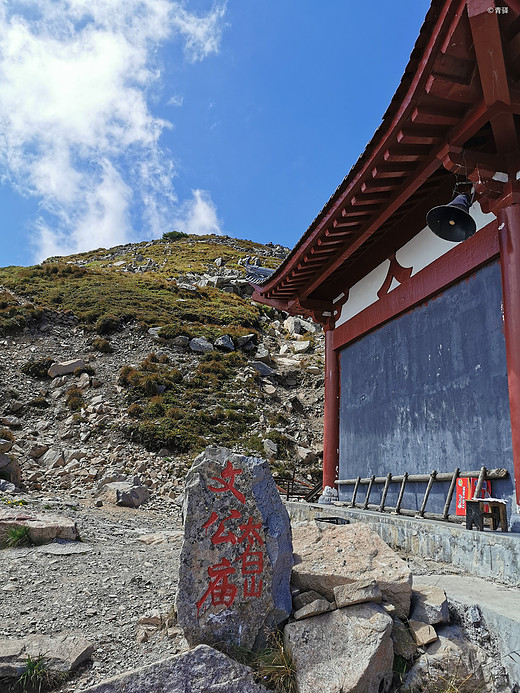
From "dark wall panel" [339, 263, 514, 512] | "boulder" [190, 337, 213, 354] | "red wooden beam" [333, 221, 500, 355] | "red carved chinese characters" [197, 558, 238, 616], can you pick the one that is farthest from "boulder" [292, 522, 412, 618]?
"boulder" [190, 337, 213, 354]

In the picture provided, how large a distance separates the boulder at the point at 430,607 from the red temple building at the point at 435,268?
2.27 metres

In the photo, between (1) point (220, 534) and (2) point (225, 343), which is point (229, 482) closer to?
(1) point (220, 534)

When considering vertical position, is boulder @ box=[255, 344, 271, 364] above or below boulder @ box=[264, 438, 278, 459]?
above

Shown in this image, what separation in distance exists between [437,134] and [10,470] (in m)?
13.2

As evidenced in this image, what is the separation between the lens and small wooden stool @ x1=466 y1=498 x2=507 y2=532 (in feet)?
16.9

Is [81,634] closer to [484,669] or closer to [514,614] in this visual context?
[484,669]

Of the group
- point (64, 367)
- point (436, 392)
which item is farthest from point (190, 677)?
point (64, 367)

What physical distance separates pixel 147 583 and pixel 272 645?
2.10 metres

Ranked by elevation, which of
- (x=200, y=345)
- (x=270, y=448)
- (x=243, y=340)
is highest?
(x=243, y=340)

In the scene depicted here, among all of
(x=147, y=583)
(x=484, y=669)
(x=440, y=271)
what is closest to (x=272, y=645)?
(x=484, y=669)

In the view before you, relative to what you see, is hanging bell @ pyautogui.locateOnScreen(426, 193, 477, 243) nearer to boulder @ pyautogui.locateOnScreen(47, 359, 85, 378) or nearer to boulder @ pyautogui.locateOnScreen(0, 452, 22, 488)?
boulder @ pyautogui.locateOnScreen(0, 452, 22, 488)

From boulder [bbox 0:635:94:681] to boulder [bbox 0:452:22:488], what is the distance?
35.7 ft

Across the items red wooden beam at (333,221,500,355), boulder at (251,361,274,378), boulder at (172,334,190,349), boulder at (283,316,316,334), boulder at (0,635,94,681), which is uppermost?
boulder at (283,316,316,334)

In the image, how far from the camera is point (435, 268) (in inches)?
294
